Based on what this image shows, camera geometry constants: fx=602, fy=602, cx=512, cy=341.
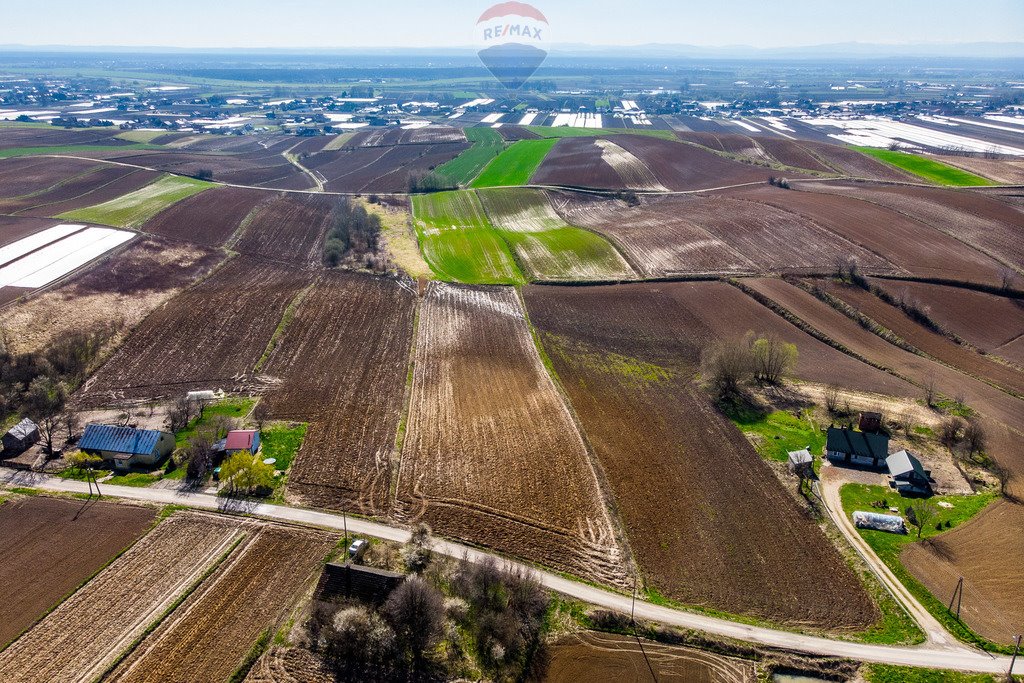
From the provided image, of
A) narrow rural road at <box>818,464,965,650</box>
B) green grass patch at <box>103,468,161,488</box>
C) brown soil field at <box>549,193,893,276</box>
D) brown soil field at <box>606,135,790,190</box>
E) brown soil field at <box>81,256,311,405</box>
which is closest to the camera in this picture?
narrow rural road at <box>818,464,965,650</box>

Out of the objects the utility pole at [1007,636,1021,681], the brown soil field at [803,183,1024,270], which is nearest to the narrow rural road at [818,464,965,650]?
the utility pole at [1007,636,1021,681]

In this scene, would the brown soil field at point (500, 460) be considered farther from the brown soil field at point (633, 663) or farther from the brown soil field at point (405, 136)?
the brown soil field at point (405, 136)

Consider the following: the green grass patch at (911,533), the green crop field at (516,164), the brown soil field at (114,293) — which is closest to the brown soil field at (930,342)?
the green grass patch at (911,533)

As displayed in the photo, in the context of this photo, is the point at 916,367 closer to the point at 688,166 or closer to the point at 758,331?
the point at 758,331

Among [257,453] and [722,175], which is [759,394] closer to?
[257,453]

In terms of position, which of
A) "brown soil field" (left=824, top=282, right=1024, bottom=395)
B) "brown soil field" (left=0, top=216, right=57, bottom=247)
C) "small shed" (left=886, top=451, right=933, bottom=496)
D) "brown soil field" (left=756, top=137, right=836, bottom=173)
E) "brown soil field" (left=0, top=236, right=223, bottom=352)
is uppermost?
"brown soil field" (left=756, top=137, right=836, bottom=173)

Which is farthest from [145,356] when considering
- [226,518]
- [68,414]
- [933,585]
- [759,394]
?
[933,585]

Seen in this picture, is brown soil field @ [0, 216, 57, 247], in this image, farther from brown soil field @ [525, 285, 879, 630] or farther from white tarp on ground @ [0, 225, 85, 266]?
brown soil field @ [525, 285, 879, 630]
